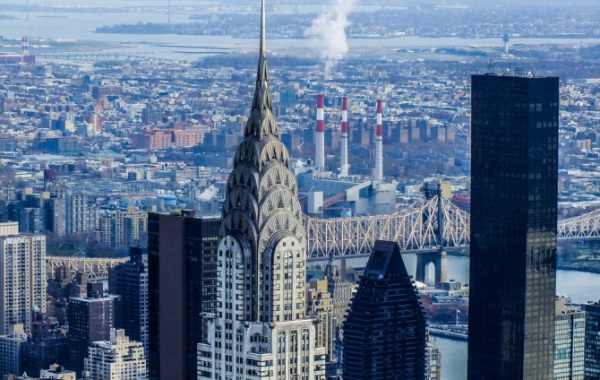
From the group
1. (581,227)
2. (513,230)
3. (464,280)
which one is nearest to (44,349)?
(464,280)

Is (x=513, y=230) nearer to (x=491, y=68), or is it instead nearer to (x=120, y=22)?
(x=491, y=68)

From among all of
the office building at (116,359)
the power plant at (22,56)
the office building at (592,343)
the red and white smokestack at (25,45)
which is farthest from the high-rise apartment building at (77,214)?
the office building at (592,343)

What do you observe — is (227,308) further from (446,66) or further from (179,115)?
(179,115)

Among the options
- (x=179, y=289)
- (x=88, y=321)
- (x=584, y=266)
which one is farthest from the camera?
(x=584, y=266)

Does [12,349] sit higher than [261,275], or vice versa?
[261,275]

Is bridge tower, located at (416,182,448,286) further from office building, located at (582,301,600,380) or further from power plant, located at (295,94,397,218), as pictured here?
office building, located at (582,301,600,380)

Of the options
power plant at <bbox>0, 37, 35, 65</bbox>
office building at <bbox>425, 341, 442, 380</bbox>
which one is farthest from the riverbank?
power plant at <bbox>0, 37, 35, 65</bbox>

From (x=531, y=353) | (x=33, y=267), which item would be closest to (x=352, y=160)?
(x=33, y=267)
